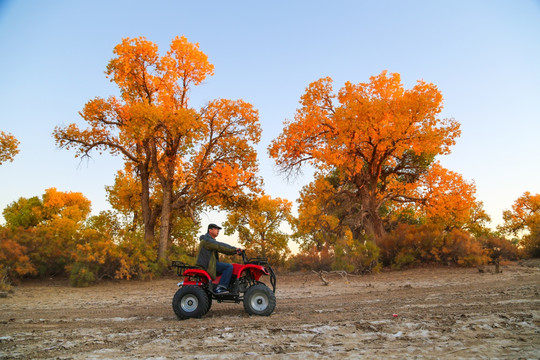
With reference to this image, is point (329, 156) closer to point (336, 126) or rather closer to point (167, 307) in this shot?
point (336, 126)

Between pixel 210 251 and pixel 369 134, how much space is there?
Result: 14.0 metres

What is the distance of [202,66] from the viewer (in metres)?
21.5

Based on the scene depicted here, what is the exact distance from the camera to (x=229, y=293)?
7375 millimetres

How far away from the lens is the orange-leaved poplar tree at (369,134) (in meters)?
19.1

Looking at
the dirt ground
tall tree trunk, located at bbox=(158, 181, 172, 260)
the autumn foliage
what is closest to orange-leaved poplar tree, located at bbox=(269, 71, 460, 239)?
the autumn foliage

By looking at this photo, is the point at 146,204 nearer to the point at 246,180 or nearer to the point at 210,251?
the point at 246,180

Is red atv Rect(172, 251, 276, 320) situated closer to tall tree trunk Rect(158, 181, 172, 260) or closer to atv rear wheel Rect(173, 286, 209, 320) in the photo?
atv rear wheel Rect(173, 286, 209, 320)

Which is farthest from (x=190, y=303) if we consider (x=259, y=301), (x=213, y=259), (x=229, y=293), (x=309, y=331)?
(x=309, y=331)

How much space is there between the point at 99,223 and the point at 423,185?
20.7m

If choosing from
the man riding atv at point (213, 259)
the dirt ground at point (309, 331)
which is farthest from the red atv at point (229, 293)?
the dirt ground at point (309, 331)

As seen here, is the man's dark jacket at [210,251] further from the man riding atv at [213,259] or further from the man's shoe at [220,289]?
the man's shoe at [220,289]

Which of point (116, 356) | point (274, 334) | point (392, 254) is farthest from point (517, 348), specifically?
point (392, 254)

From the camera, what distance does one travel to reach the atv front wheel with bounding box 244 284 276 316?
7109mm

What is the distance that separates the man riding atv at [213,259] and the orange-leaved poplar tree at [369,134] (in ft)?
41.8
